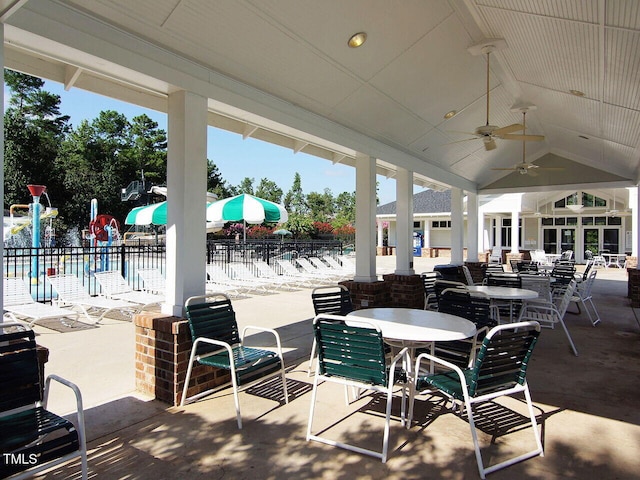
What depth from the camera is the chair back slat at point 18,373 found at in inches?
94.0

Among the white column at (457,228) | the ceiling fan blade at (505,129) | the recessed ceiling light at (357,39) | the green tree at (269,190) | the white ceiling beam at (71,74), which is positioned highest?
the green tree at (269,190)

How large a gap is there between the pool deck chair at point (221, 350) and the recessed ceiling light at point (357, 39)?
112 inches

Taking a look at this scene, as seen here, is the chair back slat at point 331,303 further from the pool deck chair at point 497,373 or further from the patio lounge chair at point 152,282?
the patio lounge chair at point 152,282

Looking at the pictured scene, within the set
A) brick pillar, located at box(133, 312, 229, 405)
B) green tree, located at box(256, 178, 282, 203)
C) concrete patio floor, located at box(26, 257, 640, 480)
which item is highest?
green tree, located at box(256, 178, 282, 203)

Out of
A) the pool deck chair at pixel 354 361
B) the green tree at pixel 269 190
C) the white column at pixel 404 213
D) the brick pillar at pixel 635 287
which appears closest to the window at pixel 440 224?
the brick pillar at pixel 635 287

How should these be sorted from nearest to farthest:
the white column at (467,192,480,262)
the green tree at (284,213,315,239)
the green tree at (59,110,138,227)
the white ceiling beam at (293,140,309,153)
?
the white ceiling beam at (293,140,309,153) < the white column at (467,192,480,262) < the green tree at (59,110,138,227) < the green tree at (284,213,315,239)

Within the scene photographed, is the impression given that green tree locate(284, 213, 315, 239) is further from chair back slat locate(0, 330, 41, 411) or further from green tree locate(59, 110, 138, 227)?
chair back slat locate(0, 330, 41, 411)

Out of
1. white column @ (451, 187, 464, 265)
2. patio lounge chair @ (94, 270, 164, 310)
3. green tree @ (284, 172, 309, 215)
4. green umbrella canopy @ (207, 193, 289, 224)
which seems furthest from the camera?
green tree @ (284, 172, 309, 215)

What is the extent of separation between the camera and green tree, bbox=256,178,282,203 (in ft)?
175

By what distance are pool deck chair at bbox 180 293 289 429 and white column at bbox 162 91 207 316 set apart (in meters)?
0.22

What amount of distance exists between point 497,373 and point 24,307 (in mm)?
6588

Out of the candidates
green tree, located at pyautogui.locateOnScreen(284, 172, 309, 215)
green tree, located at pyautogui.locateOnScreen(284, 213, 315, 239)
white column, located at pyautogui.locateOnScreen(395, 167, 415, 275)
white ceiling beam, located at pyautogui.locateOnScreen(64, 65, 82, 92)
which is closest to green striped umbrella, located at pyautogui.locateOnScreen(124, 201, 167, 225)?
white column, located at pyautogui.locateOnScreen(395, 167, 415, 275)

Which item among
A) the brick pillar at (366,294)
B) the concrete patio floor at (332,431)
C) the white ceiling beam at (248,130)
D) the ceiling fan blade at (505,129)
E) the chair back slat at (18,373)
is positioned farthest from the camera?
the brick pillar at (366,294)

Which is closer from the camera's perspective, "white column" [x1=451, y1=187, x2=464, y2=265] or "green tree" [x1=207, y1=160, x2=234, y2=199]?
"white column" [x1=451, y1=187, x2=464, y2=265]
